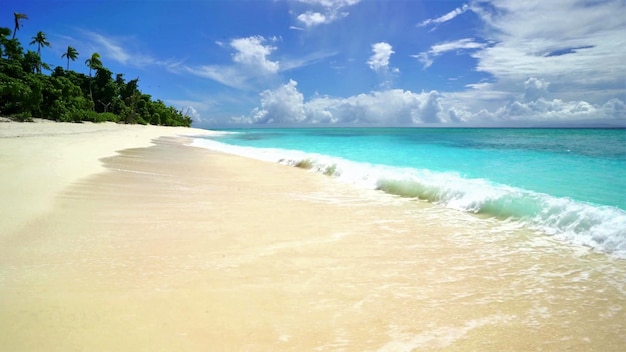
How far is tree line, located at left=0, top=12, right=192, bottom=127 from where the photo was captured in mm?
32188

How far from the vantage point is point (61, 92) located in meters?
37.7

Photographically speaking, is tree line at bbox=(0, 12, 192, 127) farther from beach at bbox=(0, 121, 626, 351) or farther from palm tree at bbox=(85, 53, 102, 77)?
beach at bbox=(0, 121, 626, 351)

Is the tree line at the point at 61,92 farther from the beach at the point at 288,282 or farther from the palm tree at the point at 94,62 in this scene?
the beach at the point at 288,282

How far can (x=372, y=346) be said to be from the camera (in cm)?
241

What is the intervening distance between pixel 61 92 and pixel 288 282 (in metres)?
45.5

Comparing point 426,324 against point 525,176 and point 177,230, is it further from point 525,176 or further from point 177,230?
point 525,176

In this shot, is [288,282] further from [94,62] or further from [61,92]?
[94,62]

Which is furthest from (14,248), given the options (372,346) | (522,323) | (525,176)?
(525,176)

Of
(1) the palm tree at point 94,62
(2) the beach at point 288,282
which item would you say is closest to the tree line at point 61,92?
(1) the palm tree at point 94,62

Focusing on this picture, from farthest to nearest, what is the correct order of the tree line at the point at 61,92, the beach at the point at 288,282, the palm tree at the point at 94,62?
the palm tree at the point at 94,62
the tree line at the point at 61,92
the beach at the point at 288,282

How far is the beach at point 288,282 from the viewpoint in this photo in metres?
2.50

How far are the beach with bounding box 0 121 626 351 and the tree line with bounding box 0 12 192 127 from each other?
35.2m

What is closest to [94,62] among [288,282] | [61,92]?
[61,92]

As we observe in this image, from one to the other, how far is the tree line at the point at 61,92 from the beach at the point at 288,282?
3524 cm
